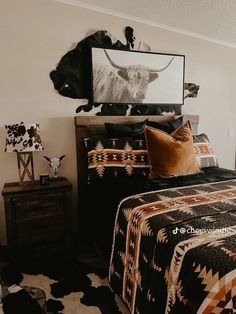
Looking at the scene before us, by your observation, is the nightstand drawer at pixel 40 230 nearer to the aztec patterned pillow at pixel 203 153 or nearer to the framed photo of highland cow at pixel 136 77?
the framed photo of highland cow at pixel 136 77

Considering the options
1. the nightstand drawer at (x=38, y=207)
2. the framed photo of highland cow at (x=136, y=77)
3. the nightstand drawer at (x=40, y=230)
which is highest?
the framed photo of highland cow at (x=136, y=77)

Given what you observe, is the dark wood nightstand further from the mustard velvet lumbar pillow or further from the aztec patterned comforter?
the mustard velvet lumbar pillow

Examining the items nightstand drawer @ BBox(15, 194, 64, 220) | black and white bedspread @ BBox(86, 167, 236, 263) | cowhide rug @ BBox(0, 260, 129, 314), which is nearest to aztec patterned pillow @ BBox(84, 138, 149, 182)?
black and white bedspread @ BBox(86, 167, 236, 263)

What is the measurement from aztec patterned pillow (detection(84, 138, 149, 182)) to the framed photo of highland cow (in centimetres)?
55

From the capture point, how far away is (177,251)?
3.37ft

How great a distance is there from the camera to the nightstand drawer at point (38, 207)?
1.89 metres

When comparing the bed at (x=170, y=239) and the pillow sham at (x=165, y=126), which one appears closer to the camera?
the bed at (x=170, y=239)

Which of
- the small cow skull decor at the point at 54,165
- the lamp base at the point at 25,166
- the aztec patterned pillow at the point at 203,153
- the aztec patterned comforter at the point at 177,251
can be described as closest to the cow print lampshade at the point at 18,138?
the lamp base at the point at 25,166

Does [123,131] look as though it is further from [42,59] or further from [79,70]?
[42,59]

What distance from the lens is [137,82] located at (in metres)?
2.57

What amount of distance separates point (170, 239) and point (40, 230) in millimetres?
1245

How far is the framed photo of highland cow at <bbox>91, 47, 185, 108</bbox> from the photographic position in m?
2.37

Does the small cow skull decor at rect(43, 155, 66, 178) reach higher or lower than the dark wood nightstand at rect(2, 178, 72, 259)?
higher

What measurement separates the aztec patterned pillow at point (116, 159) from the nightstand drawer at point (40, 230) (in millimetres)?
460
